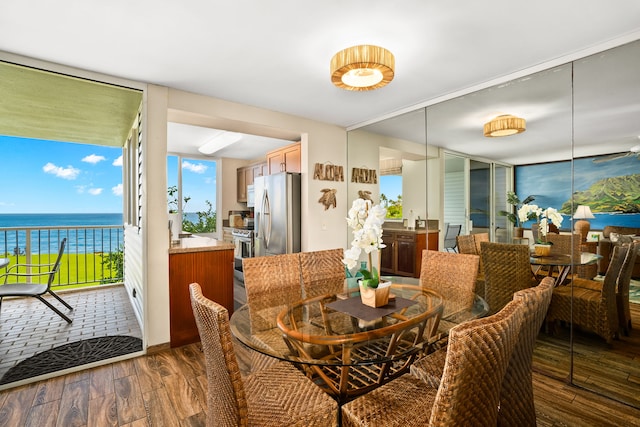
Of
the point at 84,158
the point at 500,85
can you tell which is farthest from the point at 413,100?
the point at 84,158

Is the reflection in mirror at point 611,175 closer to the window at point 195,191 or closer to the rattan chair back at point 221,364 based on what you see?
the rattan chair back at point 221,364

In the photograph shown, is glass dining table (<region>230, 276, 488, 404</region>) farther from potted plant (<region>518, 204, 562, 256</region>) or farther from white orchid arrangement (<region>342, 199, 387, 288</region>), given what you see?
potted plant (<region>518, 204, 562, 256</region>)

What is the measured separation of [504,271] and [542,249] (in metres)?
0.34

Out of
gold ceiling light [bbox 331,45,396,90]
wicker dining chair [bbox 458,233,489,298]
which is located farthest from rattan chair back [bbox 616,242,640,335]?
gold ceiling light [bbox 331,45,396,90]

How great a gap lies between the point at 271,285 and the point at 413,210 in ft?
7.05

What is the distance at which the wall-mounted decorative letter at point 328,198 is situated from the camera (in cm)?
404

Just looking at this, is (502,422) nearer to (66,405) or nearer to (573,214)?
(573,214)

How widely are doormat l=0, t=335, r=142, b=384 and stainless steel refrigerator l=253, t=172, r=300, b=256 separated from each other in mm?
1866

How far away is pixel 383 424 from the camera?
1098 mm

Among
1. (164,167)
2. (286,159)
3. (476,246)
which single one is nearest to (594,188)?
(476,246)

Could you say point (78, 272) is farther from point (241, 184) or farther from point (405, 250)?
point (405, 250)

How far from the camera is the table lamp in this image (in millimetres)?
2160

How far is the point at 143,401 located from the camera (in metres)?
1.98

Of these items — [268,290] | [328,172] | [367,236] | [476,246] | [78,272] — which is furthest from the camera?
[78,272]
